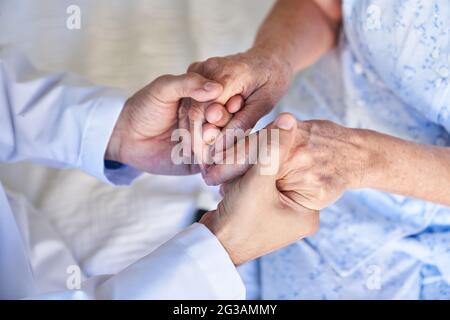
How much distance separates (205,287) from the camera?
67 cm

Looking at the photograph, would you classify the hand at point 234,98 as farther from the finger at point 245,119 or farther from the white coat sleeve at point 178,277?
the white coat sleeve at point 178,277

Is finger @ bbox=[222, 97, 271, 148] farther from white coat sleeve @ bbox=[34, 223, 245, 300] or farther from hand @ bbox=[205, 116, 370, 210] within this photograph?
white coat sleeve @ bbox=[34, 223, 245, 300]

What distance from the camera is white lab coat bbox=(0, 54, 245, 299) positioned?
2.23 ft

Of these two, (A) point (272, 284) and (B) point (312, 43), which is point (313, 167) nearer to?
(A) point (272, 284)

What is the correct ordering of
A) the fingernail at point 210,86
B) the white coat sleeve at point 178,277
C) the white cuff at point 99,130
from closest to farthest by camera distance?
1. the white coat sleeve at point 178,277
2. the fingernail at point 210,86
3. the white cuff at point 99,130

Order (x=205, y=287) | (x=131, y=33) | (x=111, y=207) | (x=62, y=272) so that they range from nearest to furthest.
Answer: (x=205, y=287), (x=62, y=272), (x=111, y=207), (x=131, y=33)

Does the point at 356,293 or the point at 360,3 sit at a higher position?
the point at 360,3

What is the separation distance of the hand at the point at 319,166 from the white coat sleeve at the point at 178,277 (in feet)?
0.37

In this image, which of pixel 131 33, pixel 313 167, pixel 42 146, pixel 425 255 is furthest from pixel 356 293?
pixel 131 33

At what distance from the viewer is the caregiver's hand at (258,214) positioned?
2.32 ft

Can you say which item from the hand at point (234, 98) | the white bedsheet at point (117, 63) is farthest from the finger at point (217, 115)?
the white bedsheet at point (117, 63)

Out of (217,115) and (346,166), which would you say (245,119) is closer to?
(217,115)

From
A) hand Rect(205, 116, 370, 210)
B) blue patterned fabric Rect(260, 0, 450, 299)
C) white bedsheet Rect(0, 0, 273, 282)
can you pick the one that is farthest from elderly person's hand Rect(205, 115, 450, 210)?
white bedsheet Rect(0, 0, 273, 282)

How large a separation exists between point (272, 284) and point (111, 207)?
299mm
